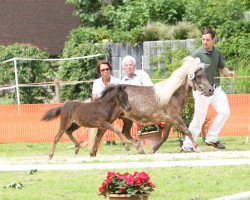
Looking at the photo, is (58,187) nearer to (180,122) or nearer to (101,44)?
(180,122)

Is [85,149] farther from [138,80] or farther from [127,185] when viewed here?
[127,185]

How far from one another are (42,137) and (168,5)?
8.75 m

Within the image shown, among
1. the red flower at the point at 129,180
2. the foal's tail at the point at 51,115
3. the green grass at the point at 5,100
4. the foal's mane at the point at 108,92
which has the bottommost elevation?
the green grass at the point at 5,100

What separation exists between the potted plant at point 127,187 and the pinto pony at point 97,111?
21.8ft

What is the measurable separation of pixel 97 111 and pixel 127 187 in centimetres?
700

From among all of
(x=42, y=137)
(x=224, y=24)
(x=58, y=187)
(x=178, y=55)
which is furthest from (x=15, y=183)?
(x=224, y=24)

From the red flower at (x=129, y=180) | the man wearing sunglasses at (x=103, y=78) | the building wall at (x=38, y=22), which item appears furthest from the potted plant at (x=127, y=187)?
the building wall at (x=38, y=22)

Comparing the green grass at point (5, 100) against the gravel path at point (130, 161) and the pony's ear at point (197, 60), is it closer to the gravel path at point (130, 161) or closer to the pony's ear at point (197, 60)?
the gravel path at point (130, 161)

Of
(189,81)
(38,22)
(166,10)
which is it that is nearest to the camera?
(189,81)

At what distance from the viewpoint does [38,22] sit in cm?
3850

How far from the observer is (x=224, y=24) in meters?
27.2

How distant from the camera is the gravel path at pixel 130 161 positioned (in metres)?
15.0

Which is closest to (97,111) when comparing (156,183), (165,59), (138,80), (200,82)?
(138,80)

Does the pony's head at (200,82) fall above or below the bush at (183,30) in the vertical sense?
above
